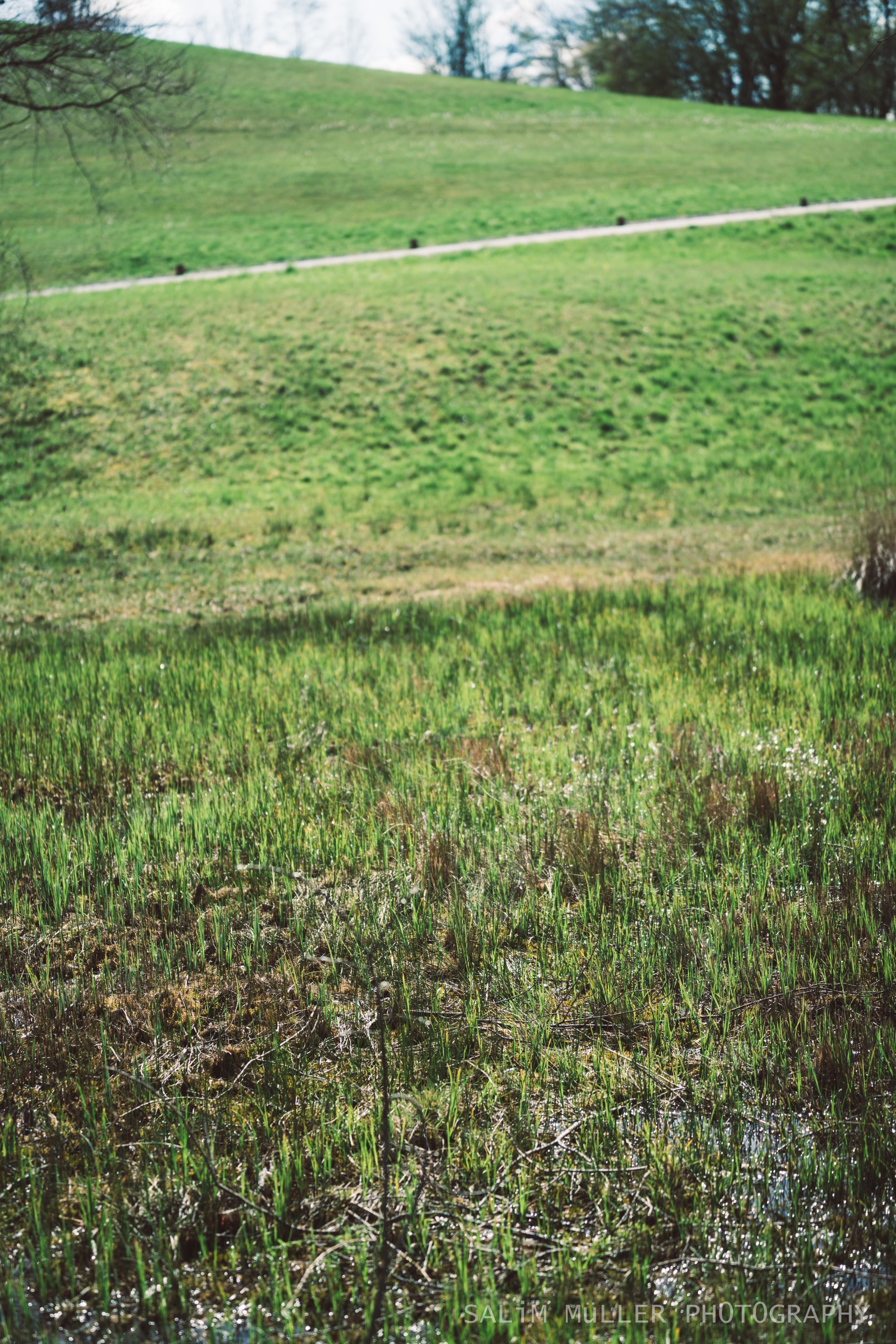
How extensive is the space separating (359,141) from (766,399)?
33.0 m

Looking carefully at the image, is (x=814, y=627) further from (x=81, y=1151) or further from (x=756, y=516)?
(x=756, y=516)

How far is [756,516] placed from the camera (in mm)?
15047

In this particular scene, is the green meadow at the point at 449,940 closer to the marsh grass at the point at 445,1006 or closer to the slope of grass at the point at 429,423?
the marsh grass at the point at 445,1006

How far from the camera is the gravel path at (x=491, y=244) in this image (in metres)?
27.0

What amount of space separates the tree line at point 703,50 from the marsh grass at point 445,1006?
63.4 m

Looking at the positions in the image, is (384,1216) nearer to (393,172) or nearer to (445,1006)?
A: (445,1006)

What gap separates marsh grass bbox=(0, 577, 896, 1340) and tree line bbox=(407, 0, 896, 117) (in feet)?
208

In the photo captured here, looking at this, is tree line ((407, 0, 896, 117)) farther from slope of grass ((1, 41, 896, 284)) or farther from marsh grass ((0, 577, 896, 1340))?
marsh grass ((0, 577, 896, 1340))

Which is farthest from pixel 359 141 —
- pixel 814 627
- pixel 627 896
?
pixel 627 896

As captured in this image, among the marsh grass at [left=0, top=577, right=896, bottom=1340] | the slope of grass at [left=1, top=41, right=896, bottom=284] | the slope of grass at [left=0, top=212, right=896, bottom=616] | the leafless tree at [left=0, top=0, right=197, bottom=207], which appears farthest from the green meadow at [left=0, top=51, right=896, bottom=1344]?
the slope of grass at [left=1, top=41, right=896, bottom=284]

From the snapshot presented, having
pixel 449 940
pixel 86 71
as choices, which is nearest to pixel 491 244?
pixel 86 71

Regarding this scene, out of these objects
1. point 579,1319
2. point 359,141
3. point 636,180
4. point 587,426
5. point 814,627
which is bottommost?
point 579,1319

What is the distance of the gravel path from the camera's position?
88.5 feet

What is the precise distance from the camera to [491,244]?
100 feet
